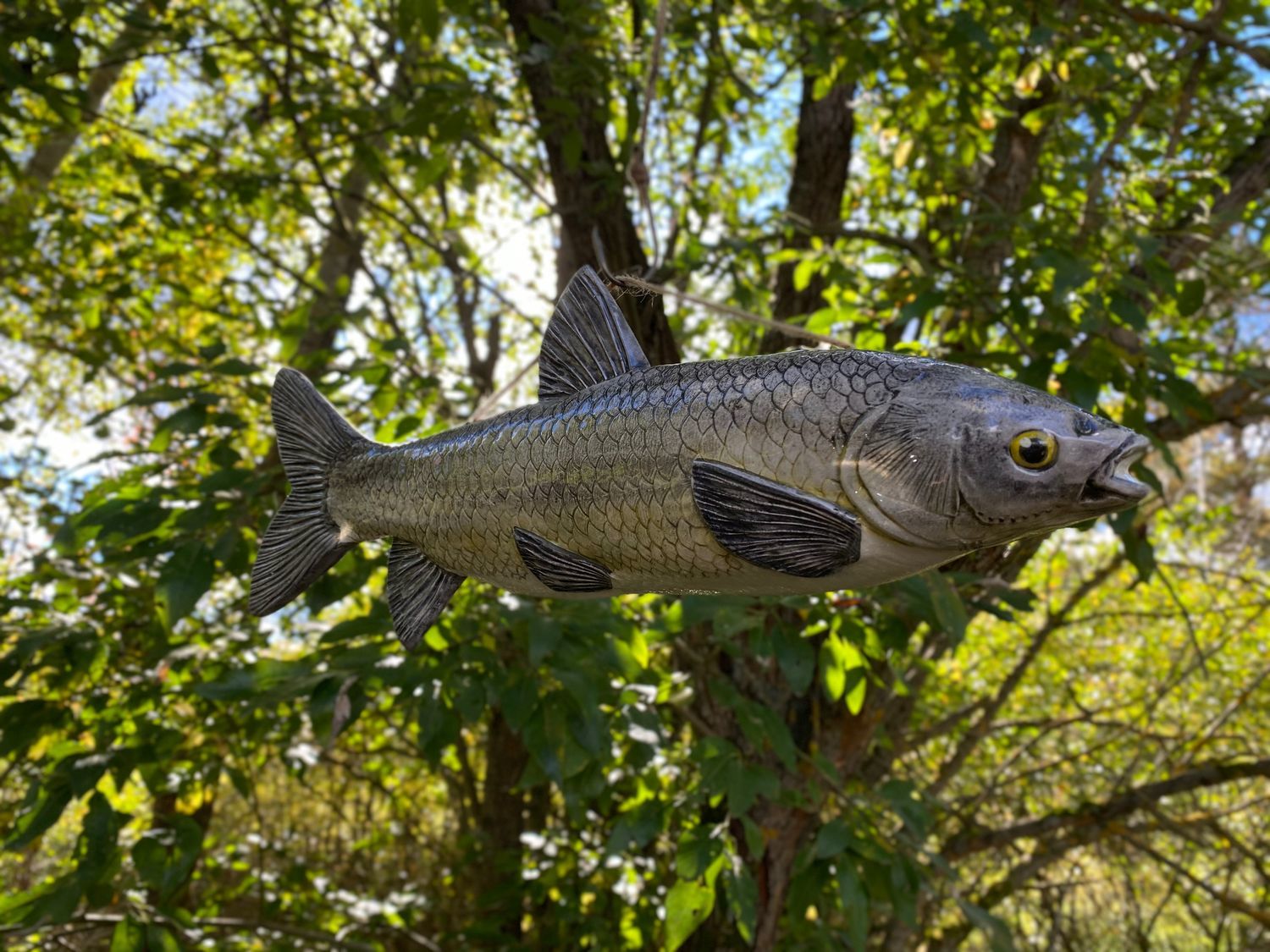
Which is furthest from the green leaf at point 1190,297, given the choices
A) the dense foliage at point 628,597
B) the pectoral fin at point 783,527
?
the pectoral fin at point 783,527

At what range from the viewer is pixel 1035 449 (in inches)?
23.2

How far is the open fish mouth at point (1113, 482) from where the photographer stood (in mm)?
581

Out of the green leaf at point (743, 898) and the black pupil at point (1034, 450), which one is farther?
the green leaf at point (743, 898)

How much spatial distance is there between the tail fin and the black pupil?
0.62m

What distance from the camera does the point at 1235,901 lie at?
10.6 feet

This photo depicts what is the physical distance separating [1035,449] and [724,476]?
0.66ft

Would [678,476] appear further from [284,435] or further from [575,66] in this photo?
[575,66]

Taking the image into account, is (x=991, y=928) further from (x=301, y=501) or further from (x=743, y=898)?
(x=301, y=501)

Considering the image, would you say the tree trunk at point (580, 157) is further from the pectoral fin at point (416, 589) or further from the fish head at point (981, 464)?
the fish head at point (981, 464)

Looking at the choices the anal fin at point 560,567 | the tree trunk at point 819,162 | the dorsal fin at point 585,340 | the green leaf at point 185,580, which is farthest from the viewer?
the tree trunk at point 819,162

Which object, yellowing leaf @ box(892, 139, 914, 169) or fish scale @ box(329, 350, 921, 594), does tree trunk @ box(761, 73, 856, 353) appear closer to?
yellowing leaf @ box(892, 139, 914, 169)

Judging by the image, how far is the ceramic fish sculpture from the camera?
60 cm

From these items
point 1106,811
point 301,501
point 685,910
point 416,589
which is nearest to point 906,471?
point 416,589

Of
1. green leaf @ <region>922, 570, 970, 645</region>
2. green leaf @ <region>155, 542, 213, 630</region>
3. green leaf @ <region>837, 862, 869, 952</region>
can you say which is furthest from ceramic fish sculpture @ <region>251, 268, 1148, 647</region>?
green leaf @ <region>837, 862, 869, 952</region>
